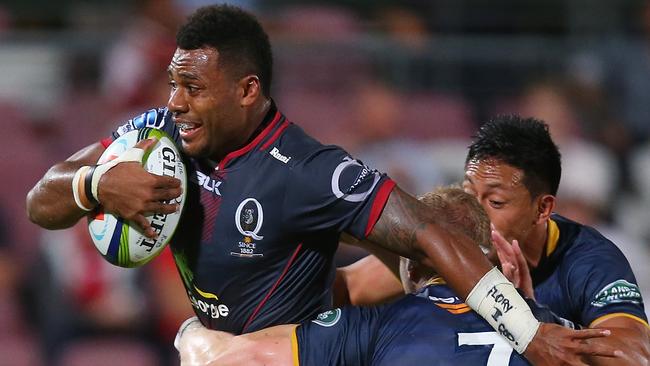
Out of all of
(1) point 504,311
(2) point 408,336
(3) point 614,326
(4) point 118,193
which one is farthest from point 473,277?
(4) point 118,193

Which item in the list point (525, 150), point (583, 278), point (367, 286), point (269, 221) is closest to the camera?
point (269, 221)

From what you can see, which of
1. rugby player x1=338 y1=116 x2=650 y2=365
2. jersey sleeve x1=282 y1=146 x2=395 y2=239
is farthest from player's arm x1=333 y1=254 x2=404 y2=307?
jersey sleeve x1=282 y1=146 x2=395 y2=239

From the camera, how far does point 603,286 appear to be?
4055mm

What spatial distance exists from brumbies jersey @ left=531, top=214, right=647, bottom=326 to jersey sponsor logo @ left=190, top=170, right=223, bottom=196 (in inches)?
55.0

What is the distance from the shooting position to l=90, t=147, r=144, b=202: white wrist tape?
3.55 meters

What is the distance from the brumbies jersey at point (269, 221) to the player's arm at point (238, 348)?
9 cm

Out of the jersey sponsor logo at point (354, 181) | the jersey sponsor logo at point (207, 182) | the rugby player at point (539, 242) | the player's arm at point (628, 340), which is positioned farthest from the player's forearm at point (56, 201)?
the player's arm at point (628, 340)

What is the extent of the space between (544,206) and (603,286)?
0.41 m

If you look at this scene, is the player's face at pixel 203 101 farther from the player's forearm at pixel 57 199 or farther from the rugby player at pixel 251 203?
the player's forearm at pixel 57 199

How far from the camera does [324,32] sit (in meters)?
8.57

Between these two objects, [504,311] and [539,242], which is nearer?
[504,311]

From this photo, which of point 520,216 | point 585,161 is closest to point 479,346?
point 520,216

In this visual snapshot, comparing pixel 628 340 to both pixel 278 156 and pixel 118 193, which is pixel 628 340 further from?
pixel 118 193

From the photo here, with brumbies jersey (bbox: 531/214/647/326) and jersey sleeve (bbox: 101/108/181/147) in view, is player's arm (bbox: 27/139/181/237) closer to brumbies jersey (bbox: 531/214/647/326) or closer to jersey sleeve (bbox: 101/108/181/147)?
jersey sleeve (bbox: 101/108/181/147)
